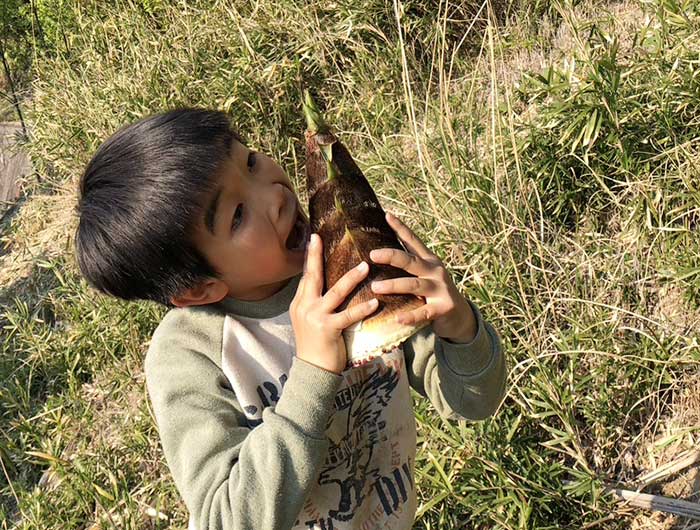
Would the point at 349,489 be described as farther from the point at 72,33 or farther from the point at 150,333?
the point at 72,33

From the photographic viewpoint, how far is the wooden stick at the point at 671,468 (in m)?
2.50

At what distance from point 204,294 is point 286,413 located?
32 cm

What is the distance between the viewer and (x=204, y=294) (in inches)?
60.2

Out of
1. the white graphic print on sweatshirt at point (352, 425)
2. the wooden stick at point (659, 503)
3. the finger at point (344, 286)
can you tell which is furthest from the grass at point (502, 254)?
the finger at point (344, 286)

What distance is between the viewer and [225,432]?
1433mm

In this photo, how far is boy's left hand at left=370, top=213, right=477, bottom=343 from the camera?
129cm

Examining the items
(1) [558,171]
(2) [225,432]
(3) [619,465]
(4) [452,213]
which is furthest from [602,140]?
(2) [225,432]

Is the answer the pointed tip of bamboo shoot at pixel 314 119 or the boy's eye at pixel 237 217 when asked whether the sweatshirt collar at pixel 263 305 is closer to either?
the boy's eye at pixel 237 217

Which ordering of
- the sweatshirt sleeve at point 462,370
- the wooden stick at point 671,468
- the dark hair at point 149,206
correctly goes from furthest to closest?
the wooden stick at point 671,468
the sweatshirt sleeve at point 462,370
the dark hair at point 149,206

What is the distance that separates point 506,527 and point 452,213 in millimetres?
1153

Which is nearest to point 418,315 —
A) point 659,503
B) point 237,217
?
point 237,217

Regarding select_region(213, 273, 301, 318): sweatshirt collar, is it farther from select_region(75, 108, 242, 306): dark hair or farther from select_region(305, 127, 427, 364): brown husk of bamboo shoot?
select_region(305, 127, 427, 364): brown husk of bamboo shoot

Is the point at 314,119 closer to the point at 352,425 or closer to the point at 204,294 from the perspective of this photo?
the point at 204,294

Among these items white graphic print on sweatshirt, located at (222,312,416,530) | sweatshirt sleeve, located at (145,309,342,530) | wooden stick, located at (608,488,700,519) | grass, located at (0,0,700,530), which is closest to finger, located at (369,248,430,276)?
sweatshirt sleeve, located at (145,309,342,530)
